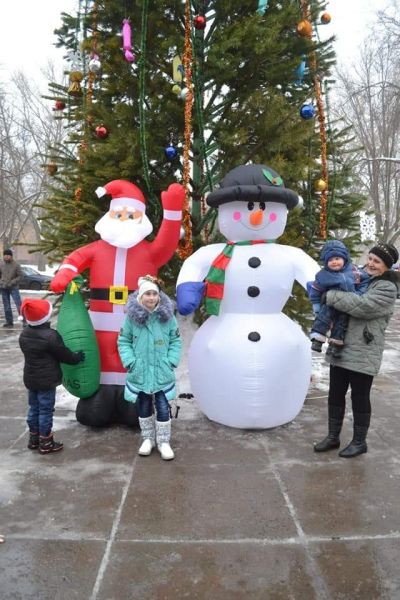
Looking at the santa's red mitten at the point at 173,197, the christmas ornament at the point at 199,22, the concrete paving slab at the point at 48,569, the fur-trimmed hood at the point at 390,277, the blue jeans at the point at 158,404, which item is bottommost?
the concrete paving slab at the point at 48,569

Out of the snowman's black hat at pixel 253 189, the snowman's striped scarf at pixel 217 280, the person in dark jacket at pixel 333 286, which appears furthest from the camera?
the snowman's striped scarf at pixel 217 280

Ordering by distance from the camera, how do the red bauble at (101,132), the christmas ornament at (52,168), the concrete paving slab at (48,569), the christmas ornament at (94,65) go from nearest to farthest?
the concrete paving slab at (48,569) → the christmas ornament at (94,65) → the red bauble at (101,132) → the christmas ornament at (52,168)

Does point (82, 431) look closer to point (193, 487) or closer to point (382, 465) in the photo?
point (193, 487)

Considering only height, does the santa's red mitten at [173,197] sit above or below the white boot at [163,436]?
above

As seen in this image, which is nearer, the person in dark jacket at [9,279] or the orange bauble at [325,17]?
the orange bauble at [325,17]

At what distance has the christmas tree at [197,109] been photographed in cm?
488

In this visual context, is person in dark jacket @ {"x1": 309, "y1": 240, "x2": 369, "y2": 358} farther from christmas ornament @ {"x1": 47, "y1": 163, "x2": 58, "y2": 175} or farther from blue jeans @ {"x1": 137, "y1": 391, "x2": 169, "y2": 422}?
christmas ornament @ {"x1": 47, "y1": 163, "x2": 58, "y2": 175}

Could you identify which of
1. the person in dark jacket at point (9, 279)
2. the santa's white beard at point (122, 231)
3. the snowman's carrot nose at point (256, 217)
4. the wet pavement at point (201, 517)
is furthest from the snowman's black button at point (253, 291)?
the person in dark jacket at point (9, 279)

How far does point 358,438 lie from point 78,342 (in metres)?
2.37

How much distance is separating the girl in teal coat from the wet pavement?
34cm

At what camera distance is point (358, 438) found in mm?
3961

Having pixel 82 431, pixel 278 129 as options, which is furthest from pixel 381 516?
pixel 278 129

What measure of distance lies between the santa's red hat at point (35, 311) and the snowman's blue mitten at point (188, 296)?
3.48 ft

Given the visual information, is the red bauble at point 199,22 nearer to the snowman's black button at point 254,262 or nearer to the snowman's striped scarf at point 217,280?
the snowman's striped scarf at point 217,280
